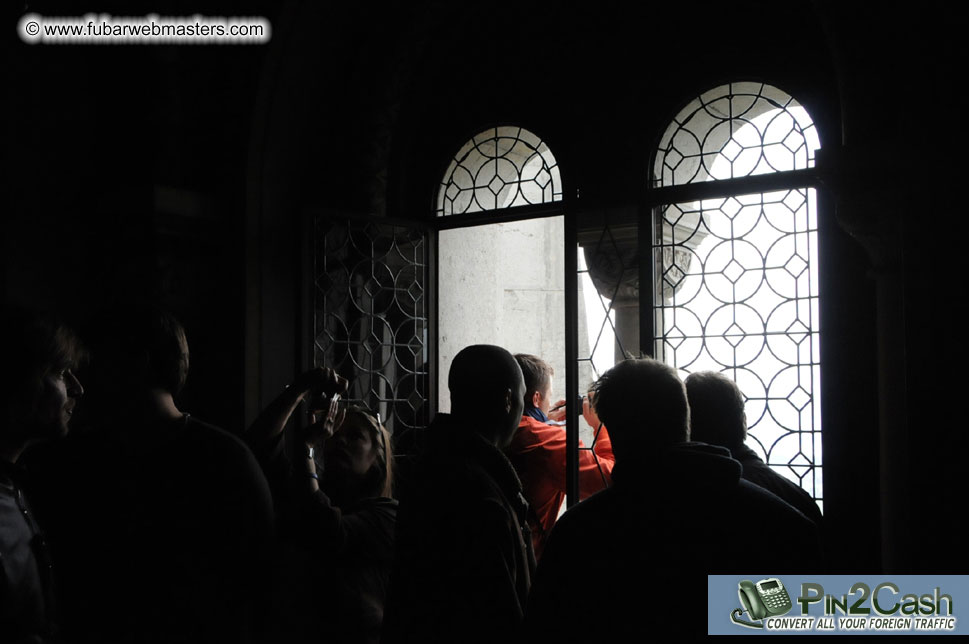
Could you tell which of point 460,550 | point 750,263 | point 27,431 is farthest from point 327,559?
point 750,263

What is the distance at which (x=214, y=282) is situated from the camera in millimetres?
5273

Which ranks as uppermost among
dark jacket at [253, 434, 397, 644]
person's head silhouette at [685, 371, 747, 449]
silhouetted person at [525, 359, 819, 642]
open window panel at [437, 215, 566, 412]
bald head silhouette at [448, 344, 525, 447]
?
open window panel at [437, 215, 566, 412]

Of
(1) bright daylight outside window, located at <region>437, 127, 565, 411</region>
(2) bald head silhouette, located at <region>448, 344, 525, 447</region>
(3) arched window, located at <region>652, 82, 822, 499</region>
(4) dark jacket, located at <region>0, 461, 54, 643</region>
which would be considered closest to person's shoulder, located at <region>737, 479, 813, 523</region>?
(2) bald head silhouette, located at <region>448, 344, 525, 447</region>

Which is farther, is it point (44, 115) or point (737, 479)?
point (44, 115)

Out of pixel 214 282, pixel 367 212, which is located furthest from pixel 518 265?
pixel 214 282

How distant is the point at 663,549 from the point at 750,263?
3.02 metres

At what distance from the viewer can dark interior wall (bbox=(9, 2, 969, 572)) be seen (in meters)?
4.42

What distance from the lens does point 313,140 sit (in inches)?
225

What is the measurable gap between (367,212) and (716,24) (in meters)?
2.38

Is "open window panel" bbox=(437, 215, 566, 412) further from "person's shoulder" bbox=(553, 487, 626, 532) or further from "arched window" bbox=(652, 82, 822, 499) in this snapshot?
"person's shoulder" bbox=(553, 487, 626, 532)

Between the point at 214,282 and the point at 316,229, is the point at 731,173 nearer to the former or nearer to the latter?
the point at 316,229

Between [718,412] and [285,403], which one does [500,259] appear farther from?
[285,403]

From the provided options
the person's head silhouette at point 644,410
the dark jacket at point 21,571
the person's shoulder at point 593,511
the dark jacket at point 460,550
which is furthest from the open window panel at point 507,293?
the dark jacket at point 21,571

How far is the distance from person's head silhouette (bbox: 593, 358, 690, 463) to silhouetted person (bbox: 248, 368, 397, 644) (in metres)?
1.08
